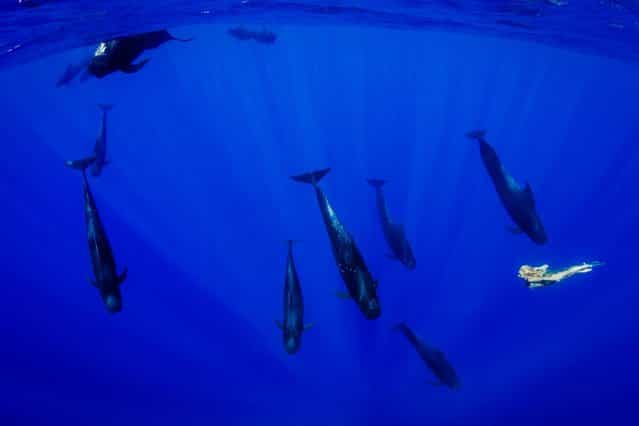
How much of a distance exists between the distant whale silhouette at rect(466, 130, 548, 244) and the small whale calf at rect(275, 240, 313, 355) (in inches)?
117

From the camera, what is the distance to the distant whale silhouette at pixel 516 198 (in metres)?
5.73

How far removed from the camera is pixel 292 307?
4.89 m

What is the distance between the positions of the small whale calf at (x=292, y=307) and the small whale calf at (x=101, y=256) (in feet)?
5.50

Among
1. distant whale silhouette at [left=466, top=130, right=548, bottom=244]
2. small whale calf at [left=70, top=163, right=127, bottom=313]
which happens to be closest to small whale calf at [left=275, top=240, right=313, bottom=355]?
small whale calf at [left=70, top=163, right=127, bottom=313]

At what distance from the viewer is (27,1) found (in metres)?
8.60

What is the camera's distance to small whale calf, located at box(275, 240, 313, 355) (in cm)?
471

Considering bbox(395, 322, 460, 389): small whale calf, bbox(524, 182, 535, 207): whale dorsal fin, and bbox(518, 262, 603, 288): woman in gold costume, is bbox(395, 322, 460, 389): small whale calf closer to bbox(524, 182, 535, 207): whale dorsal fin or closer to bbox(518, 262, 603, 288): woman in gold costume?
bbox(518, 262, 603, 288): woman in gold costume

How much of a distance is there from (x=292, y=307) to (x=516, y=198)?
125 inches

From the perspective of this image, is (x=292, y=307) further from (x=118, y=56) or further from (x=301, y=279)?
(x=301, y=279)

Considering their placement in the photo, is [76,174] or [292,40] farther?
[76,174]

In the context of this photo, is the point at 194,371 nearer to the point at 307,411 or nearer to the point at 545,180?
the point at 307,411

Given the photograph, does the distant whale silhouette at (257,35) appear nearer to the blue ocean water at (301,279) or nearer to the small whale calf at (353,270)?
the blue ocean water at (301,279)

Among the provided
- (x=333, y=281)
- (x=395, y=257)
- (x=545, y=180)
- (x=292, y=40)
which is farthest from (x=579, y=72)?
(x=395, y=257)

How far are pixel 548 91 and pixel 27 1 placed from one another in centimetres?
4166
